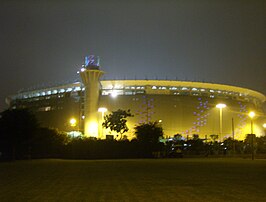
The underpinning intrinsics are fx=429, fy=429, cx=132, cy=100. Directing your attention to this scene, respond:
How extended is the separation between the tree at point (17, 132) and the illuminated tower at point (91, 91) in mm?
30728

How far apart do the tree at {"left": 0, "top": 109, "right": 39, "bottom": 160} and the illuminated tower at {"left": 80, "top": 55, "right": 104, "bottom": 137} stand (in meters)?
30.7

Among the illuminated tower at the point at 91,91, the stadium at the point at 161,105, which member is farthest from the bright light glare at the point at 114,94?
the illuminated tower at the point at 91,91

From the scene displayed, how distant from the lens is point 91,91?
8681cm

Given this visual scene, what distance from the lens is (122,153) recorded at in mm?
56000

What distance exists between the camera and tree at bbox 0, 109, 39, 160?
5303 cm

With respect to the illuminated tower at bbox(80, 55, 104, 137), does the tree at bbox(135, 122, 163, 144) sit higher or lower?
lower

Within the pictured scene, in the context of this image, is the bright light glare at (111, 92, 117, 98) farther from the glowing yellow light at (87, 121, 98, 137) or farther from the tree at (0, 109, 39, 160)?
the tree at (0, 109, 39, 160)

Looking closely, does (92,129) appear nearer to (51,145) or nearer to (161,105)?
(161,105)

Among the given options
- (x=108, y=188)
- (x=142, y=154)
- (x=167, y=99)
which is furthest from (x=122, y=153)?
(x=167, y=99)

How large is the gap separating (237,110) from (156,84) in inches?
945

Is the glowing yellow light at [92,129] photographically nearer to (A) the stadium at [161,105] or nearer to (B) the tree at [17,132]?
(A) the stadium at [161,105]

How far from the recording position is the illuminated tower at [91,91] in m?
85.9

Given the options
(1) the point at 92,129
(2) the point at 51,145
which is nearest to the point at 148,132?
(2) the point at 51,145

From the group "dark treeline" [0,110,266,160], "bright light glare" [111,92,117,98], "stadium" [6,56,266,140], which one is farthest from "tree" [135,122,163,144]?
"bright light glare" [111,92,117,98]
